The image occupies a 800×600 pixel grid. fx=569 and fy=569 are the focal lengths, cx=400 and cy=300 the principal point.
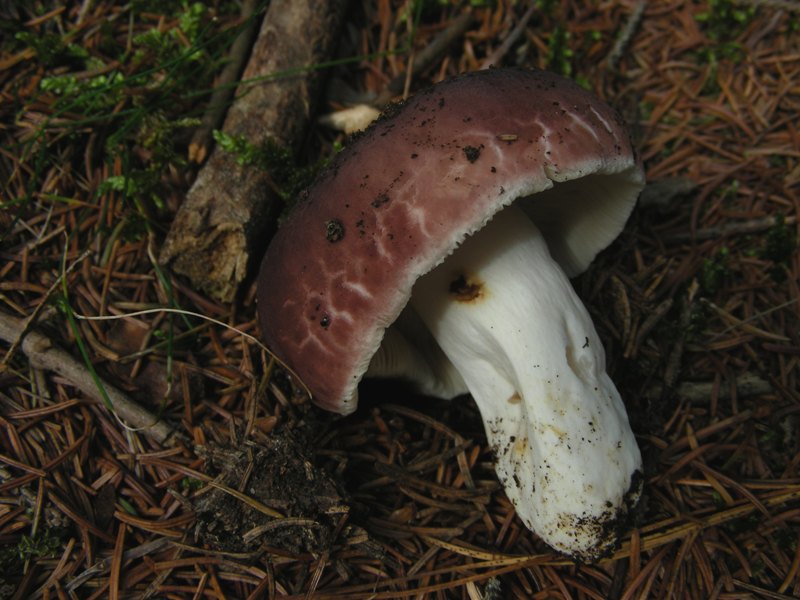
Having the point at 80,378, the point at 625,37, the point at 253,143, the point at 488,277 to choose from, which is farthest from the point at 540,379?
the point at 625,37

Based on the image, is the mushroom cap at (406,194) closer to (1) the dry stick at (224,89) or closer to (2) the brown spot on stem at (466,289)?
(2) the brown spot on stem at (466,289)

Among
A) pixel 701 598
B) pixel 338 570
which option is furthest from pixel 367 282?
pixel 701 598

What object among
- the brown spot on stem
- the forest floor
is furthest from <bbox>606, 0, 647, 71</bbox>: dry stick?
the brown spot on stem

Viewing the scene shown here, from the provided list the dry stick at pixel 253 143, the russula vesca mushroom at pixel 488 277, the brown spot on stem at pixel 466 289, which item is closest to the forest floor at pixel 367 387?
the dry stick at pixel 253 143

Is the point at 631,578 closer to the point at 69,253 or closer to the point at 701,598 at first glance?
the point at 701,598

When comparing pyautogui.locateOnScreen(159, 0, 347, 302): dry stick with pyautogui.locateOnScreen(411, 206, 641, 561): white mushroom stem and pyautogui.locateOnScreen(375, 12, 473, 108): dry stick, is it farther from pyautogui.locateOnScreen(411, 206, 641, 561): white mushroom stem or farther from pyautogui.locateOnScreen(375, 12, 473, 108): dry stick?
pyautogui.locateOnScreen(411, 206, 641, 561): white mushroom stem

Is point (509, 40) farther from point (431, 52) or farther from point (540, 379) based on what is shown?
point (540, 379)
